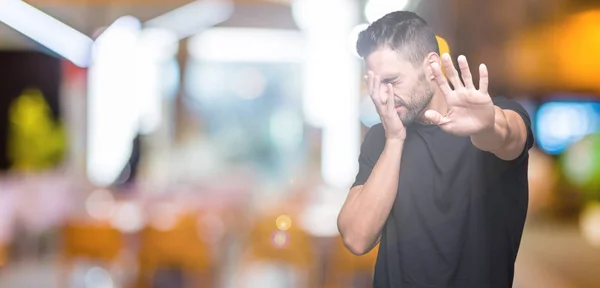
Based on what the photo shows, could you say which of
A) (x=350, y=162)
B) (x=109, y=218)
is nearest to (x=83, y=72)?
(x=109, y=218)

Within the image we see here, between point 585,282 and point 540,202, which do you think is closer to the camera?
point 585,282

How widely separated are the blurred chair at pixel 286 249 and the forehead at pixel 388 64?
100 inches

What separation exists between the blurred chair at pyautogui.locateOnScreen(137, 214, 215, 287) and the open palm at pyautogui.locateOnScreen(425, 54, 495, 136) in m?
3.46

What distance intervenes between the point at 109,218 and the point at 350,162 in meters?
2.85

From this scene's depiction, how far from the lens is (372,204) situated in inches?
67.5

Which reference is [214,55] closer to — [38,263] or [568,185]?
[38,263]

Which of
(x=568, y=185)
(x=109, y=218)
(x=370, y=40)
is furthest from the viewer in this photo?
(x=568, y=185)

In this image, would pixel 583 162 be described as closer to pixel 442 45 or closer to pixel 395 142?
pixel 442 45

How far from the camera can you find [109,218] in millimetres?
5074

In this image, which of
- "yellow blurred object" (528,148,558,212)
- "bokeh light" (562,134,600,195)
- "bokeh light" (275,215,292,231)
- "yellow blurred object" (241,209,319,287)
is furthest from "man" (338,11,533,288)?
"bokeh light" (562,134,600,195)

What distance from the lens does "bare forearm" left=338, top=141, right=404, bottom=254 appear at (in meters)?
1.70

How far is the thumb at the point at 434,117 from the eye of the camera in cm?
156

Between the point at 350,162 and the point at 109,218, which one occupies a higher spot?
the point at 350,162

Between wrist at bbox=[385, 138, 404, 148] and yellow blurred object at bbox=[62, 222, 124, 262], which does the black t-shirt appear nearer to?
wrist at bbox=[385, 138, 404, 148]
